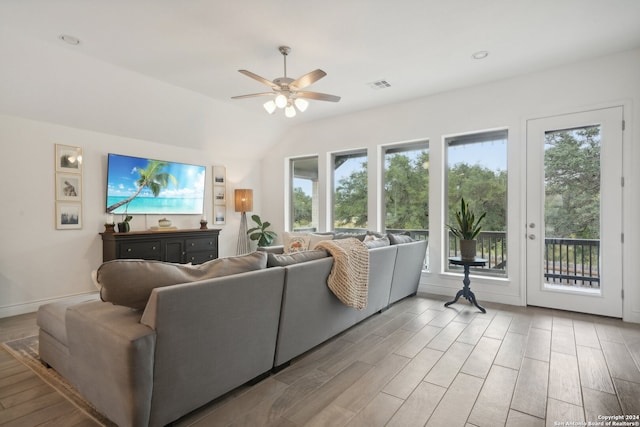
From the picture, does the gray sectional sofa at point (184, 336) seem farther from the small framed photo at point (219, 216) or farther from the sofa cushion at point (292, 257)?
the small framed photo at point (219, 216)

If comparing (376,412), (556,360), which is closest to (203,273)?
(376,412)

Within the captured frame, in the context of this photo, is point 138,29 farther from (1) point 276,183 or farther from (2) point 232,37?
(1) point 276,183

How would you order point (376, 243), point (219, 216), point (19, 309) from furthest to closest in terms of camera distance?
point (219, 216) < point (19, 309) < point (376, 243)

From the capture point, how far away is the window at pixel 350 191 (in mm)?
5535

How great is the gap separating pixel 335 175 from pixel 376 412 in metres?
4.42

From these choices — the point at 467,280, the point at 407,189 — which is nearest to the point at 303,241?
the point at 407,189

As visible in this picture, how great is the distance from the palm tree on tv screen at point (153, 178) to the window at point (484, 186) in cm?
425

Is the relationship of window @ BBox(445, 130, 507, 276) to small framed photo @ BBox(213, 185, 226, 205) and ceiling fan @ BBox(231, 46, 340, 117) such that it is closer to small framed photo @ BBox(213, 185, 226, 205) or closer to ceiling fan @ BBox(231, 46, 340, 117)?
ceiling fan @ BBox(231, 46, 340, 117)

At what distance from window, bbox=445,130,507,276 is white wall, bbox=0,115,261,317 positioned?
464 cm

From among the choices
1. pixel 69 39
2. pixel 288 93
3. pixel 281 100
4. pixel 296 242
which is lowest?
pixel 296 242

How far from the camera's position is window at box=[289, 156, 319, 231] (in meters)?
6.23

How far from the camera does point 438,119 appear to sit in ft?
15.2

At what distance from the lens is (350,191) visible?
5.70 m

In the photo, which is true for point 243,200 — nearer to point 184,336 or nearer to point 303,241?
point 303,241
